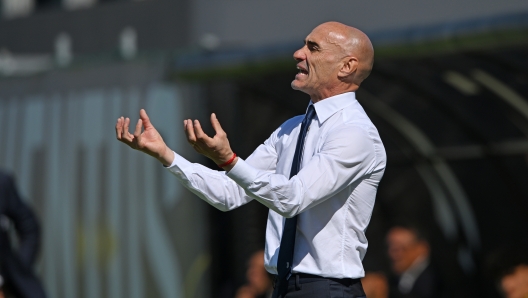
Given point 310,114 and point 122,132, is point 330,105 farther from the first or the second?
point 122,132

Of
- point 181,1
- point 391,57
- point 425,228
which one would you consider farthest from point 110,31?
point 391,57

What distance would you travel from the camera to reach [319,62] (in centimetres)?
399

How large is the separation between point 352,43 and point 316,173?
66cm

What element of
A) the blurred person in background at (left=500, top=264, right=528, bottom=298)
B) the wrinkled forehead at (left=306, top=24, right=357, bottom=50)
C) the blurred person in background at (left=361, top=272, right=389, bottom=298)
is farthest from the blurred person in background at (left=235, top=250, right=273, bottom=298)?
the wrinkled forehead at (left=306, top=24, right=357, bottom=50)

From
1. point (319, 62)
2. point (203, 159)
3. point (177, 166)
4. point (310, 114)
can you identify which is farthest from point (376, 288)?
point (177, 166)

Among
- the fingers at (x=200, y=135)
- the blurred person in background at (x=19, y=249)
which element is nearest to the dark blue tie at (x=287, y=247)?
the fingers at (x=200, y=135)

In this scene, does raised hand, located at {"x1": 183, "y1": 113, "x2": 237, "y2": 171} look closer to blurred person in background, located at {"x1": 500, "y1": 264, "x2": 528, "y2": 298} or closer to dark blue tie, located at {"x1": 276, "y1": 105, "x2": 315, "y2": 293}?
dark blue tie, located at {"x1": 276, "y1": 105, "x2": 315, "y2": 293}

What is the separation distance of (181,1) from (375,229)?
3.74m

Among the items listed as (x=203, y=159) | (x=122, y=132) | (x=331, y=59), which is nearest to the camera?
(x=122, y=132)

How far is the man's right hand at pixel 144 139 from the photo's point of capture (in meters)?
3.71

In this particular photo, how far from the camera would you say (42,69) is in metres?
10.8

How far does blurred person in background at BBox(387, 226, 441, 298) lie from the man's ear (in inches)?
187

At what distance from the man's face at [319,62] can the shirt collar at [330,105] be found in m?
0.05

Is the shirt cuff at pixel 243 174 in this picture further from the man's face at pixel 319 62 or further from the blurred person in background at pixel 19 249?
the blurred person in background at pixel 19 249
